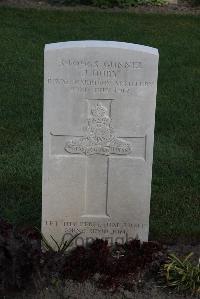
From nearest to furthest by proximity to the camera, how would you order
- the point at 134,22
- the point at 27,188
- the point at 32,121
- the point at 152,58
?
the point at 152,58 → the point at 27,188 → the point at 32,121 → the point at 134,22

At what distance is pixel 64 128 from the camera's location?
521cm

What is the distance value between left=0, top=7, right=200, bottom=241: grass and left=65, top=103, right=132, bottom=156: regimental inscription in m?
1.00

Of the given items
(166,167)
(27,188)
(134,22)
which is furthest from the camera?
(134,22)

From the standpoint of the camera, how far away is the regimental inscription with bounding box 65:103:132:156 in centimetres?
520

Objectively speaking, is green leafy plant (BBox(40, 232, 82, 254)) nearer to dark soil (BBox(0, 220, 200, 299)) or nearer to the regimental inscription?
dark soil (BBox(0, 220, 200, 299))

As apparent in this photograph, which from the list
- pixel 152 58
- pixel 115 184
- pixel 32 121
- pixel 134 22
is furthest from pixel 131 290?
pixel 134 22

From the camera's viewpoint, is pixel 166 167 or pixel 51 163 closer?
pixel 51 163

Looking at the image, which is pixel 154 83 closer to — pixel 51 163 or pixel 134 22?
pixel 51 163

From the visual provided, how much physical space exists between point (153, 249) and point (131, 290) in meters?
0.36

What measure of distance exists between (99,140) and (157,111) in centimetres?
364

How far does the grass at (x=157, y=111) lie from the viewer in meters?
6.34

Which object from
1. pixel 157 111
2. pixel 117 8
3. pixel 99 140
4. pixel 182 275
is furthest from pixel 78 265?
pixel 117 8

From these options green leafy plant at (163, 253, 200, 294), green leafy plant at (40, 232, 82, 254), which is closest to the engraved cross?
green leafy plant at (40, 232, 82, 254)

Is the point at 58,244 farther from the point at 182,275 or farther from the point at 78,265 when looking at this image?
the point at 182,275
